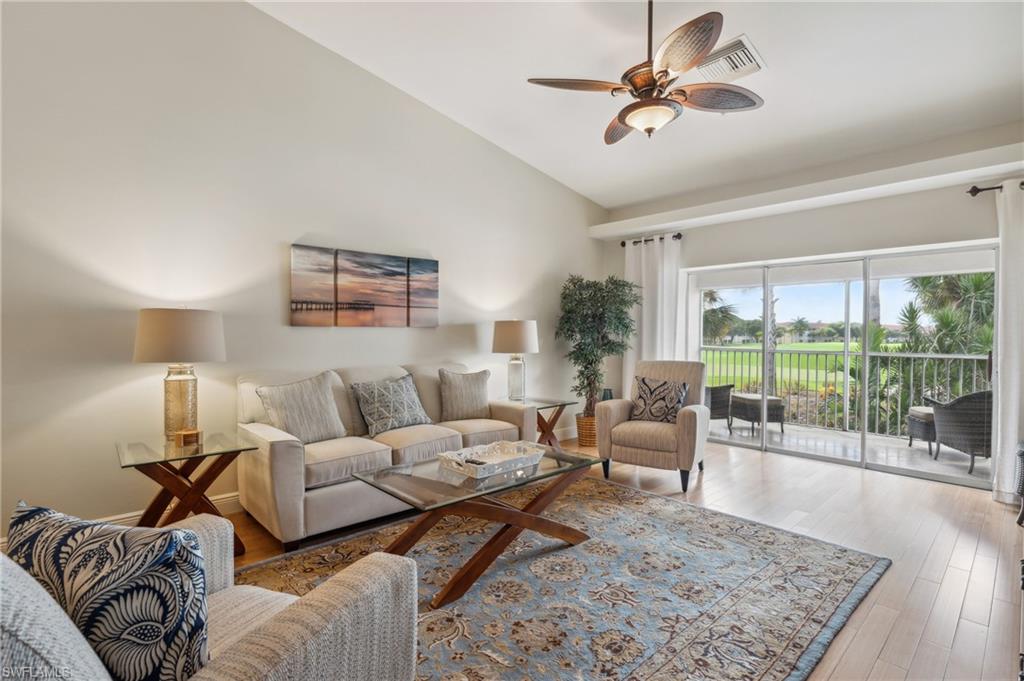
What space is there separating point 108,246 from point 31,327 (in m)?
0.57

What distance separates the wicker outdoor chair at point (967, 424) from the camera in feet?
12.6

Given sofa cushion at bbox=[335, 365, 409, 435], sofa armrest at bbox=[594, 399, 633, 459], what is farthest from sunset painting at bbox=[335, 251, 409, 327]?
sofa armrest at bbox=[594, 399, 633, 459]

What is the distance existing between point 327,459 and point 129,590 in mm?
2027

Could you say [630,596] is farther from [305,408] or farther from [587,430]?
[587,430]

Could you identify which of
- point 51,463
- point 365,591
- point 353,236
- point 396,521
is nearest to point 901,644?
point 365,591

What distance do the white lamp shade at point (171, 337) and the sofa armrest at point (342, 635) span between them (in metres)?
2.07

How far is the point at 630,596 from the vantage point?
2264 millimetres

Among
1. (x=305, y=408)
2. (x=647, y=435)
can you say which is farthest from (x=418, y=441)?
(x=647, y=435)

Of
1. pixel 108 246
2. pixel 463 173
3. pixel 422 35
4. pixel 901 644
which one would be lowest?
pixel 901 644

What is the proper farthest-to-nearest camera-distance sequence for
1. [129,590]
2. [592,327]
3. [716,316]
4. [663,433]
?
[716,316] < [592,327] < [663,433] < [129,590]

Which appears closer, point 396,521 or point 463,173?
point 396,521

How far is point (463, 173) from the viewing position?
4.63m

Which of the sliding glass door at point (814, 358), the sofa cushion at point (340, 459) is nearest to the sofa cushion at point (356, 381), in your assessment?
the sofa cushion at point (340, 459)

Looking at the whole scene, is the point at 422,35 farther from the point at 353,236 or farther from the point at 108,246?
the point at 108,246
